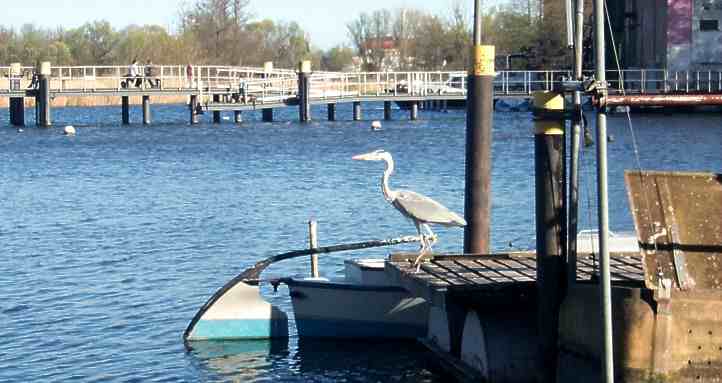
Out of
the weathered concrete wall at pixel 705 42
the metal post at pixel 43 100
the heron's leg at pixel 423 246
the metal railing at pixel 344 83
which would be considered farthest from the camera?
the weathered concrete wall at pixel 705 42

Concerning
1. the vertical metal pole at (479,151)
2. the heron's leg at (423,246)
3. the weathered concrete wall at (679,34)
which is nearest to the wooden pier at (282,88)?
the weathered concrete wall at (679,34)

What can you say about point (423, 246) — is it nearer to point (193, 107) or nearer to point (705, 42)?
point (193, 107)

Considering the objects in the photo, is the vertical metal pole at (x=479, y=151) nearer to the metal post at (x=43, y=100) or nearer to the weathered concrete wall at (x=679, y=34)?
the metal post at (x=43, y=100)

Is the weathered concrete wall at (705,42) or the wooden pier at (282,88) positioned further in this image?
the weathered concrete wall at (705,42)

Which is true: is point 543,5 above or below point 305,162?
above

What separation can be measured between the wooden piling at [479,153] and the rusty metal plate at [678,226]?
517cm

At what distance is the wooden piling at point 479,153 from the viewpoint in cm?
1692

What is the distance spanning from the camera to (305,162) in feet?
147

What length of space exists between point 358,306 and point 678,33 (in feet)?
192

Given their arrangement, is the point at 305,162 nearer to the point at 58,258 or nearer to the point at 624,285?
the point at 58,258

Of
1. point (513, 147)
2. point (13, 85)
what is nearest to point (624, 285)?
point (513, 147)

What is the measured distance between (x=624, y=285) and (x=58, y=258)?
13.2 meters

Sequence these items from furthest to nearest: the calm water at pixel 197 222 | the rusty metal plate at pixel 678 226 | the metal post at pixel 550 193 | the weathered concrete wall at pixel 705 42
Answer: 1. the weathered concrete wall at pixel 705 42
2. the calm water at pixel 197 222
3. the metal post at pixel 550 193
4. the rusty metal plate at pixel 678 226

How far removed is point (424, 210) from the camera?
15.7 meters
